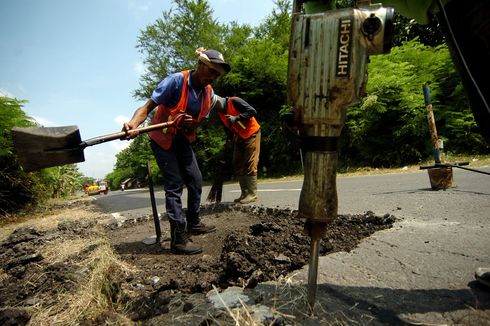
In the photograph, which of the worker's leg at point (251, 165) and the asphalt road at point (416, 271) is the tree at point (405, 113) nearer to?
the worker's leg at point (251, 165)

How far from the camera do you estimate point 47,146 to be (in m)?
2.13

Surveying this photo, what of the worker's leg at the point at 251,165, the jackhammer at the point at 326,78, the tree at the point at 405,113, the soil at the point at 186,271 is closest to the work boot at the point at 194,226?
the soil at the point at 186,271

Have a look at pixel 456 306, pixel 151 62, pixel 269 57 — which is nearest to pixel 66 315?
pixel 456 306

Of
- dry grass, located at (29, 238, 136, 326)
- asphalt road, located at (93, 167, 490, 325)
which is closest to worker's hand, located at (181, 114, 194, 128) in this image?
dry grass, located at (29, 238, 136, 326)

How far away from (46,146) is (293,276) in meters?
1.77

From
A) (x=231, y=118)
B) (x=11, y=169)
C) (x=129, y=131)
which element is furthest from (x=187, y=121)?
(x=11, y=169)

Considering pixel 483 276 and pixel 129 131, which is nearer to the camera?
pixel 483 276

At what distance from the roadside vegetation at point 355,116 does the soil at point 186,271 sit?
2.70ft

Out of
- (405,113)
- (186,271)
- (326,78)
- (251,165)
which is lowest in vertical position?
(186,271)

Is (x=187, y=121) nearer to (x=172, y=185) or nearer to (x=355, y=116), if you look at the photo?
(x=172, y=185)

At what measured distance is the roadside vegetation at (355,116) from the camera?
798cm

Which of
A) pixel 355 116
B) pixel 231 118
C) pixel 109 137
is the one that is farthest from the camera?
pixel 355 116

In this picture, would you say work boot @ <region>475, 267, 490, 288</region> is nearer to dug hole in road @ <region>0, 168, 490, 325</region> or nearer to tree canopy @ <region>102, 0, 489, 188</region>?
dug hole in road @ <region>0, 168, 490, 325</region>

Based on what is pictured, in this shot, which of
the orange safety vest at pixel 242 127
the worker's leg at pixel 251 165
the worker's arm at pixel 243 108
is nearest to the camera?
the worker's arm at pixel 243 108
